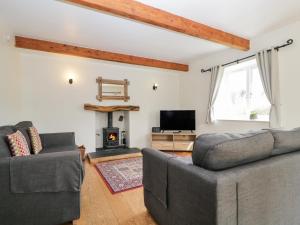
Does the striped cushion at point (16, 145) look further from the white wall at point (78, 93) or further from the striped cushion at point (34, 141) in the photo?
the white wall at point (78, 93)

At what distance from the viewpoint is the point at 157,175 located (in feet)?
5.08

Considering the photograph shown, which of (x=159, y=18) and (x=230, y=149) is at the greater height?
(x=159, y=18)

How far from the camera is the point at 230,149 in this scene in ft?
3.60

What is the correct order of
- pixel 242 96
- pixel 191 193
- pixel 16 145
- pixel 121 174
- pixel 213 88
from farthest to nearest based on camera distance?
1. pixel 213 88
2. pixel 242 96
3. pixel 121 174
4. pixel 16 145
5. pixel 191 193

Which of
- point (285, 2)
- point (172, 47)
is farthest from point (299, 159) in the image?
point (172, 47)

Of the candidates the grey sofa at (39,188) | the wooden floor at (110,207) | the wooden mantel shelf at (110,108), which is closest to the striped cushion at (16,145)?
the grey sofa at (39,188)

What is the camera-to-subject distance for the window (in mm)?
3422

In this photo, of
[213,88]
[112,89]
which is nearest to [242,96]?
[213,88]

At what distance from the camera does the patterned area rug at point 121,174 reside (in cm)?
258

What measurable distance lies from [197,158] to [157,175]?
1.63 feet

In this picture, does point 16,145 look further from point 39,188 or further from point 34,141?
point 34,141

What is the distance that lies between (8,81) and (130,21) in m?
2.28

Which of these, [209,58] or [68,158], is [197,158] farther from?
[209,58]

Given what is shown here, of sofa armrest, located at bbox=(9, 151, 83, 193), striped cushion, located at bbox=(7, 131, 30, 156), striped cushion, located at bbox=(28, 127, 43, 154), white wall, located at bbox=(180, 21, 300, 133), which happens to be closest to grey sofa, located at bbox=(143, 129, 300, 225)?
sofa armrest, located at bbox=(9, 151, 83, 193)
